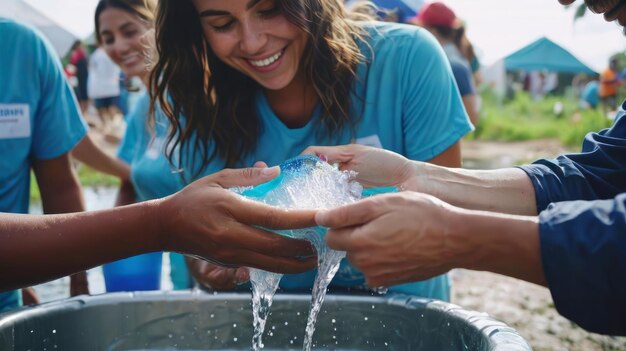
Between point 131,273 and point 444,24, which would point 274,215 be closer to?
point 131,273

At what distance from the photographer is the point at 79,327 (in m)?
1.75

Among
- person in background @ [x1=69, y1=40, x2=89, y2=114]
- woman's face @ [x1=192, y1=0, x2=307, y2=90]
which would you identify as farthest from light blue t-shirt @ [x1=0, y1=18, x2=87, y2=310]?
person in background @ [x1=69, y1=40, x2=89, y2=114]

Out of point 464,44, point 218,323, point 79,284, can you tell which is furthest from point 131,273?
point 464,44

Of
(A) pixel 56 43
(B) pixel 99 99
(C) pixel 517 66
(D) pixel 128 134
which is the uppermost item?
(A) pixel 56 43

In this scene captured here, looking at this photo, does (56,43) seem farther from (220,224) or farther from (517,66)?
(517,66)

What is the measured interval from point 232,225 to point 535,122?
19293mm

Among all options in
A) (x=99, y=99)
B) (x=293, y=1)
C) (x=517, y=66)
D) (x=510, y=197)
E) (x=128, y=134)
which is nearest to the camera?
(x=510, y=197)

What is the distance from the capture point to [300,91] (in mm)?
2082

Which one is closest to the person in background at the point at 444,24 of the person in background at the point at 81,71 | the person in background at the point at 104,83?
the person in background at the point at 104,83

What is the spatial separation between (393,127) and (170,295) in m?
0.76

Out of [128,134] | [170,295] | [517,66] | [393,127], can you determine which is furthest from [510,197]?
[517,66]

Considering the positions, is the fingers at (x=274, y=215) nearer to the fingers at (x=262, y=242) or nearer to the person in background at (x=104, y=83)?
the fingers at (x=262, y=242)

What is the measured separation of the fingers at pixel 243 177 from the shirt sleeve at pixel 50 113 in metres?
0.88

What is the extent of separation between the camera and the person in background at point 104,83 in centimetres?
971
